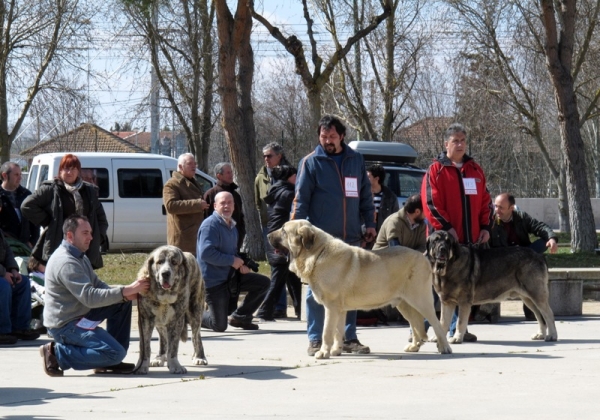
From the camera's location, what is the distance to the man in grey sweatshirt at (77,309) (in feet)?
26.6

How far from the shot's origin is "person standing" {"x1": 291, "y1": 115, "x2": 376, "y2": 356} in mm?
9445

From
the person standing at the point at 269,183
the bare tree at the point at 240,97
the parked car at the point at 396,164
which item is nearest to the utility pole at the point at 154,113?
the parked car at the point at 396,164

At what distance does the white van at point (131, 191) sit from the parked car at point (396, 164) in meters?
3.40

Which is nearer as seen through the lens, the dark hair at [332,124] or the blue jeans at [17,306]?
the dark hair at [332,124]

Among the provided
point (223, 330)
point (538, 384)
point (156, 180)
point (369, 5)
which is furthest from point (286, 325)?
point (369, 5)

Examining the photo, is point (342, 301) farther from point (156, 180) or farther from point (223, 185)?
point (156, 180)

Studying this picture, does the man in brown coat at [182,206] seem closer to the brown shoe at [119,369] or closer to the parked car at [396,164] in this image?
the brown shoe at [119,369]

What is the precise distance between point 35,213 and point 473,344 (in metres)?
4.74

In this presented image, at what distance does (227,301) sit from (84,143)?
33.7m

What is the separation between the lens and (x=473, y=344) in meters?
10.3

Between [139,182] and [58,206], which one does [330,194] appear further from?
[139,182]

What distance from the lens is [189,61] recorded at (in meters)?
32.2

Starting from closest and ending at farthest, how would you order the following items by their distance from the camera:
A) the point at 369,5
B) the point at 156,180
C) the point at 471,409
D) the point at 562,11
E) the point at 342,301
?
the point at 471,409 → the point at 342,301 → the point at 562,11 → the point at 156,180 → the point at 369,5

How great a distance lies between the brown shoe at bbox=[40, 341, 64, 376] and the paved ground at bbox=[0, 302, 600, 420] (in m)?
0.10
